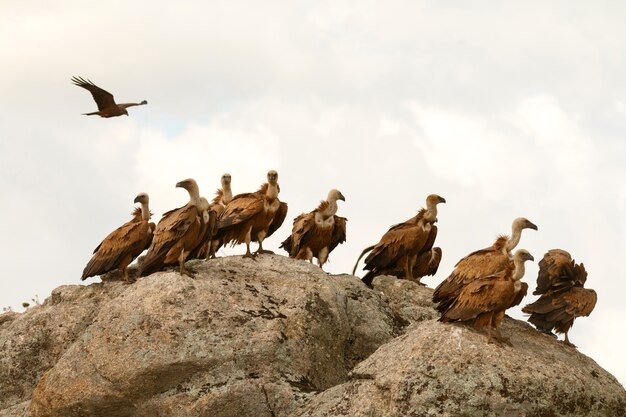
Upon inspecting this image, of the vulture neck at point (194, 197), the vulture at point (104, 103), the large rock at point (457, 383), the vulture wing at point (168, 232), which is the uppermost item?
the vulture at point (104, 103)

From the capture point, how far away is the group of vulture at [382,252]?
15.9 metres

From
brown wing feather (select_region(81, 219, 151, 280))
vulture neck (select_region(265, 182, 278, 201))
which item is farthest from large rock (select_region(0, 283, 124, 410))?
vulture neck (select_region(265, 182, 278, 201))

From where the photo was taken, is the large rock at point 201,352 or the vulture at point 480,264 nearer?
the large rock at point 201,352

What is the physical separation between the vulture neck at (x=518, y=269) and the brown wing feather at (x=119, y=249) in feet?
22.0

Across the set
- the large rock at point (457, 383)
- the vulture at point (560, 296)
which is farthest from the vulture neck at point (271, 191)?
the large rock at point (457, 383)

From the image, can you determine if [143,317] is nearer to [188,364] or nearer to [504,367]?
[188,364]

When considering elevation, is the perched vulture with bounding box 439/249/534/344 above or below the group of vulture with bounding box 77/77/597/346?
below

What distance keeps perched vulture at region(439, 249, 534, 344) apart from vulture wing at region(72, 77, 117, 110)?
12.6 m

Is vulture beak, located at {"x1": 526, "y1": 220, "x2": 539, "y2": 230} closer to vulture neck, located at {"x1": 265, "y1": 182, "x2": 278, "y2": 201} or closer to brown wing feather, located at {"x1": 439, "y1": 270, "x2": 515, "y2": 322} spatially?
brown wing feather, located at {"x1": 439, "y1": 270, "x2": 515, "y2": 322}

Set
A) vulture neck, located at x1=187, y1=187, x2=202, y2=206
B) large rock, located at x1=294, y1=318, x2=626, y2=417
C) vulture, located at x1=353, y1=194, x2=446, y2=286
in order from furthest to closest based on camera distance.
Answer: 1. vulture, located at x1=353, y1=194, x2=446, y2=286
2. vulture neck, located at x1=187, y1=187, x2=202, y2=206
3. large rock, located at x1=294, y1=318, x2=626, y2=417

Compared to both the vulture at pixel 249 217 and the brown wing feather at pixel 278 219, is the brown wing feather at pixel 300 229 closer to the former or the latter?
the brown wing feather at pixel 278 219

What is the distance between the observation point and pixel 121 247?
64.4ft

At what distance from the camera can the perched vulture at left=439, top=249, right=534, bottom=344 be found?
15.5 m

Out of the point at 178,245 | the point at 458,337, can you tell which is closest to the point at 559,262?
the point at 458,337
